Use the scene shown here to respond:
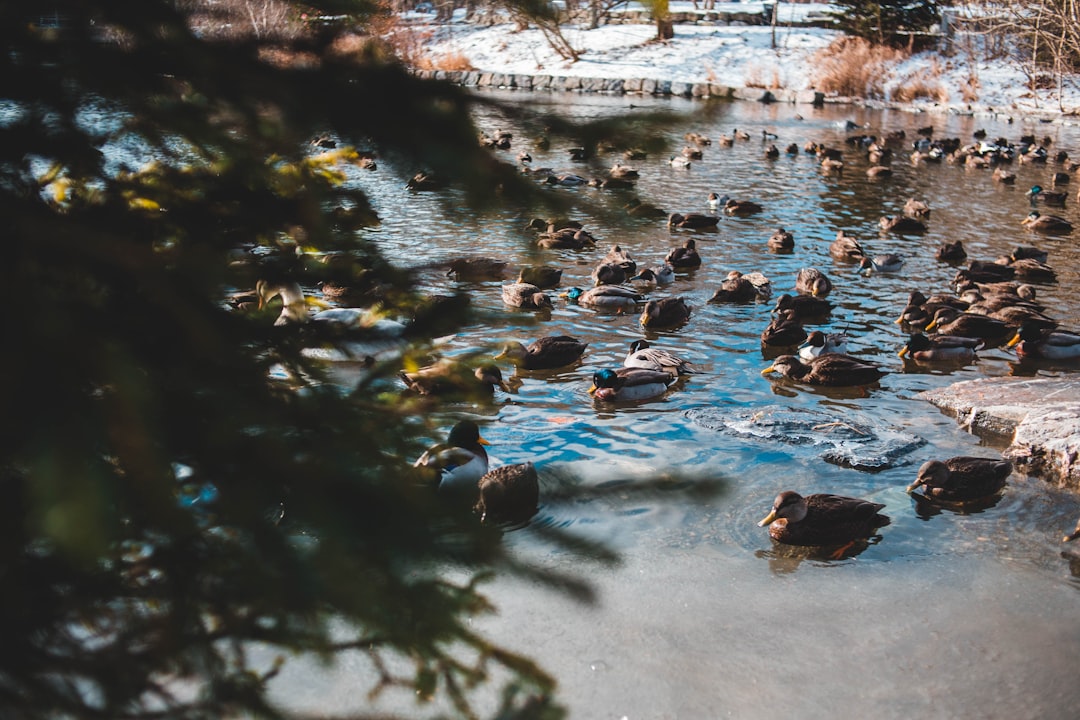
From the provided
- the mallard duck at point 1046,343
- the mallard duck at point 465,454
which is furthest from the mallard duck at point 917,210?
the mallard duck at point 465,454

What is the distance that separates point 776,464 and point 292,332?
16.3 feet

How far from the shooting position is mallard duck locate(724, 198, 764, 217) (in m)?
15.6

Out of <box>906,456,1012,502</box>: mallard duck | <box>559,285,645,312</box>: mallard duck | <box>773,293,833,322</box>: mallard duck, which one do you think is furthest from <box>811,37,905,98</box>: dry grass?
<box>906,456,1012,502</box>: mallard duck

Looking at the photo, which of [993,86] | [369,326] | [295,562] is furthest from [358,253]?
[993,86]

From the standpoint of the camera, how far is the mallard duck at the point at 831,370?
8297mm

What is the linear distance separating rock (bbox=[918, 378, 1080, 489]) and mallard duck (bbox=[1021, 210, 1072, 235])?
24.8ft

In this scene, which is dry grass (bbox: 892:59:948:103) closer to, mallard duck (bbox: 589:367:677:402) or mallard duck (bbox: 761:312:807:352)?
mallard duck (bbox: 761:312:807:352)

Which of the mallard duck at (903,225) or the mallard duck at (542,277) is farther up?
the mallard duck at (542,277)

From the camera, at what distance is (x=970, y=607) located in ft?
15.5

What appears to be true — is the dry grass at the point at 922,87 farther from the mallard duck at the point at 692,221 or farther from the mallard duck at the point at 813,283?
the mallard duck at the point at 813,283

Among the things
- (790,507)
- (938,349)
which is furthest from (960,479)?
(938,349)

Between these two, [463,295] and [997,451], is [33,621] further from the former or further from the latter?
[997,451]

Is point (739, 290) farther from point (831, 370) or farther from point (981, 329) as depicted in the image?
point (831, 370)

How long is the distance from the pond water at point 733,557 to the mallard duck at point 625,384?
0.38 feet
